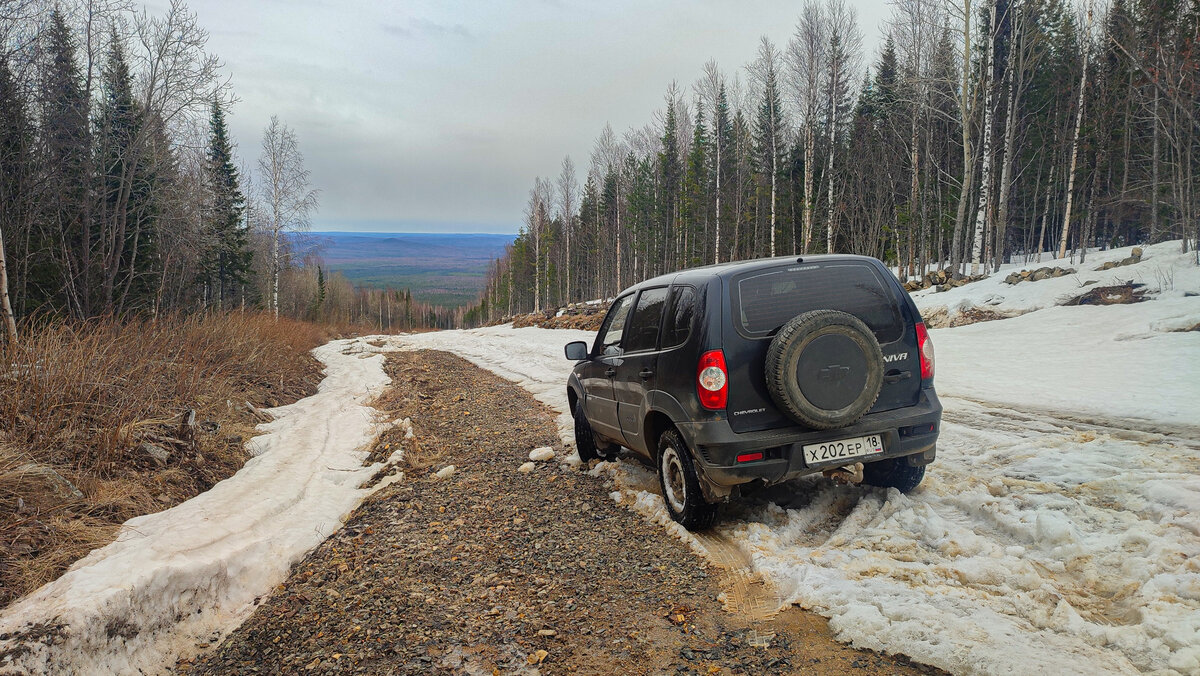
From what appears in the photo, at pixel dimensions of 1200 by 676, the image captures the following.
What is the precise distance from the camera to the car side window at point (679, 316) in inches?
155

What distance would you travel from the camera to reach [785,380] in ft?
11.4

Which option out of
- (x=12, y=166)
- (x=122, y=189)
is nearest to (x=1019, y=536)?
(x=12, y=166)

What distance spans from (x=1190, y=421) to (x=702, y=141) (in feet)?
121

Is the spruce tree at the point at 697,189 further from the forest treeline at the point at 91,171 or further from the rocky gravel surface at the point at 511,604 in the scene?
the rocky gravel surface at the point at 511,604

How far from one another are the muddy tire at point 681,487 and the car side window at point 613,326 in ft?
4.57

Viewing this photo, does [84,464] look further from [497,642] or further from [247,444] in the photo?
→ [497,642]

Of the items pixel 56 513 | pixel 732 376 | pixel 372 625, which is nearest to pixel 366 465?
pixel 56 513

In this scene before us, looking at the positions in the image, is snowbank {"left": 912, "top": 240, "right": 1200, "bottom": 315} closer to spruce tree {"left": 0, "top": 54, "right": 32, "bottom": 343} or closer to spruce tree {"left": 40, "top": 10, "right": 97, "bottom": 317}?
spruce tree {"left": 40, "top": 10, "right": 97, "bottom": 317}

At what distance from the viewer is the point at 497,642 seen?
2.89 metres

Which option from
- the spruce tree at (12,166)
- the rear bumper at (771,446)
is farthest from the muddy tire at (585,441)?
the spruce tree at (12,166)

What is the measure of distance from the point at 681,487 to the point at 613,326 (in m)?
1.91

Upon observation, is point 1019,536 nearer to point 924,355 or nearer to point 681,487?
point 924,355

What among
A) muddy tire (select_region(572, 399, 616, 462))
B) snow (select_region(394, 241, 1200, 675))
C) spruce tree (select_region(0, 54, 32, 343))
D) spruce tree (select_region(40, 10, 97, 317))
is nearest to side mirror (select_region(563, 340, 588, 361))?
muddy tire (select_region(572, 399, 616, 462))

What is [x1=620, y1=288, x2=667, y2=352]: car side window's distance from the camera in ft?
14.7
